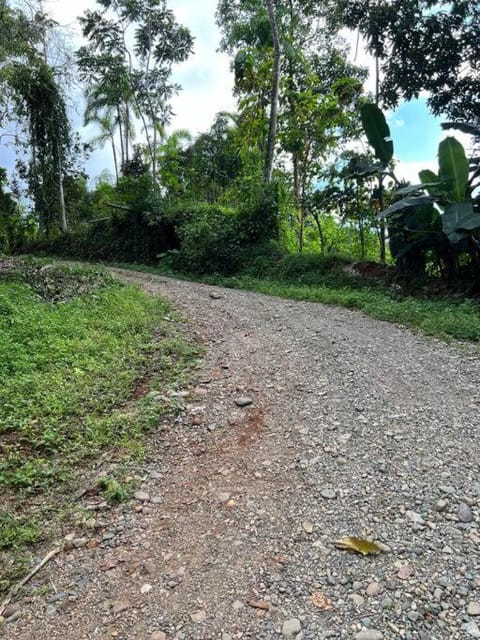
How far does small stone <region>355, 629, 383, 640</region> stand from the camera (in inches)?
67.4

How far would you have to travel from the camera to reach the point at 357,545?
218cm

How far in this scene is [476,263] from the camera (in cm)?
689

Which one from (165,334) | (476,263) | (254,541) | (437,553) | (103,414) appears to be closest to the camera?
(437,553)

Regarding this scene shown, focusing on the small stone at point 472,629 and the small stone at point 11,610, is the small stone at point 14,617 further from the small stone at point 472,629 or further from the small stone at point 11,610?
the small stone at point 472,629

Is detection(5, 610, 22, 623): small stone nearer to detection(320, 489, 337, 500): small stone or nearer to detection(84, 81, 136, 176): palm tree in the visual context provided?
detection(320, 489, 337, 500): small stone

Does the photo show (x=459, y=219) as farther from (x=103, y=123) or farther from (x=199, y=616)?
(x=103, y=123)

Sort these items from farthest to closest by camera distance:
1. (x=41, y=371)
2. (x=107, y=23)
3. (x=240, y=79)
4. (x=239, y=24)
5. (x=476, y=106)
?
(x=107, y=23), (x=239, y=24), (x=240, y=79), (x=476, y=106), (x=41, y=371)

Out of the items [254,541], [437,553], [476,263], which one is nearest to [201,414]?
[254,541]

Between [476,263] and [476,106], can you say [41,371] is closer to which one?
[476,263]

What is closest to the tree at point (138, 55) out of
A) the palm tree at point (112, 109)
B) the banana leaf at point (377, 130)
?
the palm tree at point (112, 109)

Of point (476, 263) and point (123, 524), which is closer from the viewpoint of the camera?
point (123, 524)

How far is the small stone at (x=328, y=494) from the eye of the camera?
2.55 metres

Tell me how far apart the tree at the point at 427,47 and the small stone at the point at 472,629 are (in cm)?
1142

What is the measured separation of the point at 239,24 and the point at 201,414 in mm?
16170
